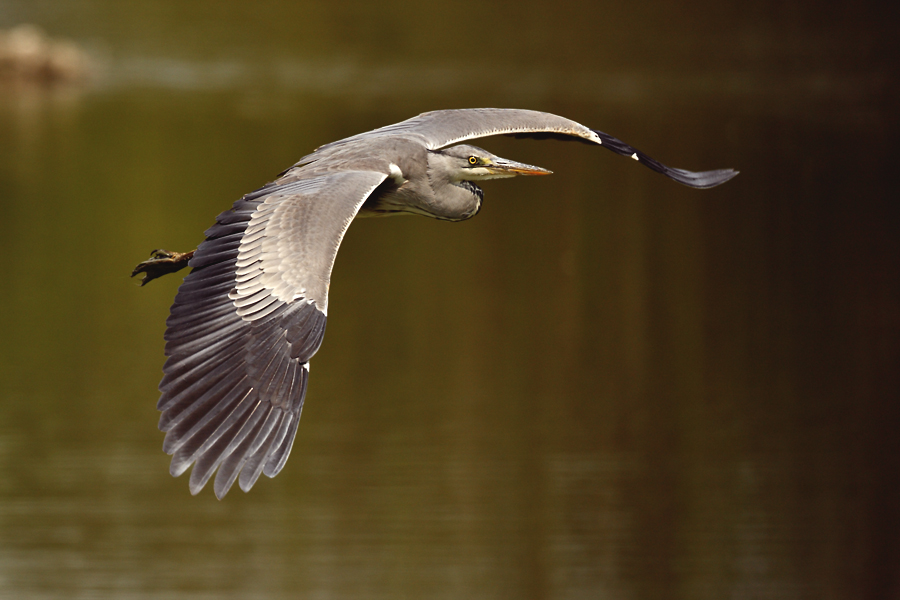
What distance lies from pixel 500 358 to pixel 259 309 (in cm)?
1182

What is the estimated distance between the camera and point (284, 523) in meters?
13.6

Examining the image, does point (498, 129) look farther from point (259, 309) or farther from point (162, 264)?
point (259, 309)

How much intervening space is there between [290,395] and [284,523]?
25.9ft

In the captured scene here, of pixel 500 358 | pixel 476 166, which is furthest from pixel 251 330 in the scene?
pixel 500 358

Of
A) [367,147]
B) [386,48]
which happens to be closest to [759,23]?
[386,48]

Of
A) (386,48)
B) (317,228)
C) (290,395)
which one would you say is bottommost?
(290,395)

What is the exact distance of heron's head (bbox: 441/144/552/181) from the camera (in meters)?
7.89

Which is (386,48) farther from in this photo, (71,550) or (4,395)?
(71,550)

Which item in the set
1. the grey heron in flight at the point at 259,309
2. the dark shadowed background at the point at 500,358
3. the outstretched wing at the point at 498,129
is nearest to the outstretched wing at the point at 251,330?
the grey heron in flight at the point at 259,309

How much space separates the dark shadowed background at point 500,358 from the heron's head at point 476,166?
555 cm

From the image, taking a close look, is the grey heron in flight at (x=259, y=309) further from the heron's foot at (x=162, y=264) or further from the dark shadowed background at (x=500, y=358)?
the dark shadowed background at (x=500, y=358)

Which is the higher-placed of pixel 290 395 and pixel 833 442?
pixel 290 395

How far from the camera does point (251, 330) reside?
6.17 meters

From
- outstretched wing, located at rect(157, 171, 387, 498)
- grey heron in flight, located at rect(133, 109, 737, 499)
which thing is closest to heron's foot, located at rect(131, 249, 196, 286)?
grey heron in flight, located at rect(133, 109, 737, 499)
